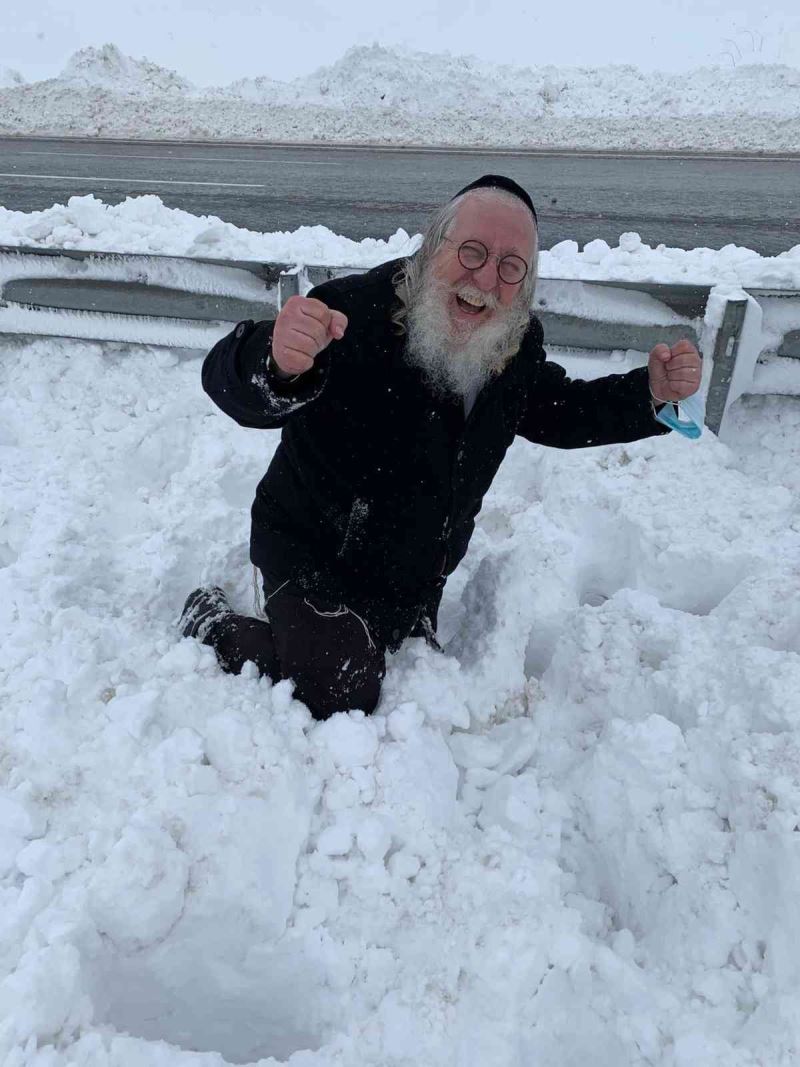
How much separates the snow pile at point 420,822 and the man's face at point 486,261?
1.28 m

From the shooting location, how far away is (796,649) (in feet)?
9.45

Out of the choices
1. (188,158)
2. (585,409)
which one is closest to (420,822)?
(585,409)

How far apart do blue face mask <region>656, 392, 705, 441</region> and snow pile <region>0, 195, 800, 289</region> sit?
1676 mm

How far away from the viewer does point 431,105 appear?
54.8ft

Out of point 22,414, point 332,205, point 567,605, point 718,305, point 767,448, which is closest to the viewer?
point 567,605

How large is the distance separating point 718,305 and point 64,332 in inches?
147

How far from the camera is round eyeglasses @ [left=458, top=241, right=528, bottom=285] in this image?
234 centimetres

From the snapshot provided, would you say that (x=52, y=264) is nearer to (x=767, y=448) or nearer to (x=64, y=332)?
(x=64, y=332)

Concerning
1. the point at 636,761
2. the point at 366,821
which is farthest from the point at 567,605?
the point at 366,821

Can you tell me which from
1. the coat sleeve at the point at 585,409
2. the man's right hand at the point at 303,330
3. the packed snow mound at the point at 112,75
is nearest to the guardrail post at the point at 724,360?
the coat sleeve at the point at 585,409

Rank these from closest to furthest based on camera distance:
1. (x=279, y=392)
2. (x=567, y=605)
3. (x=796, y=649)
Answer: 1. (x=279, y=392)
2. (x=796, y=649)
3. (x=567, y=605)

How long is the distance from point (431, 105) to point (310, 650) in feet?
57.4

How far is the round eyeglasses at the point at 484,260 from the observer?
2336mm

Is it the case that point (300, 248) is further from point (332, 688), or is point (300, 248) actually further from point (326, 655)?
point (332, 688)
